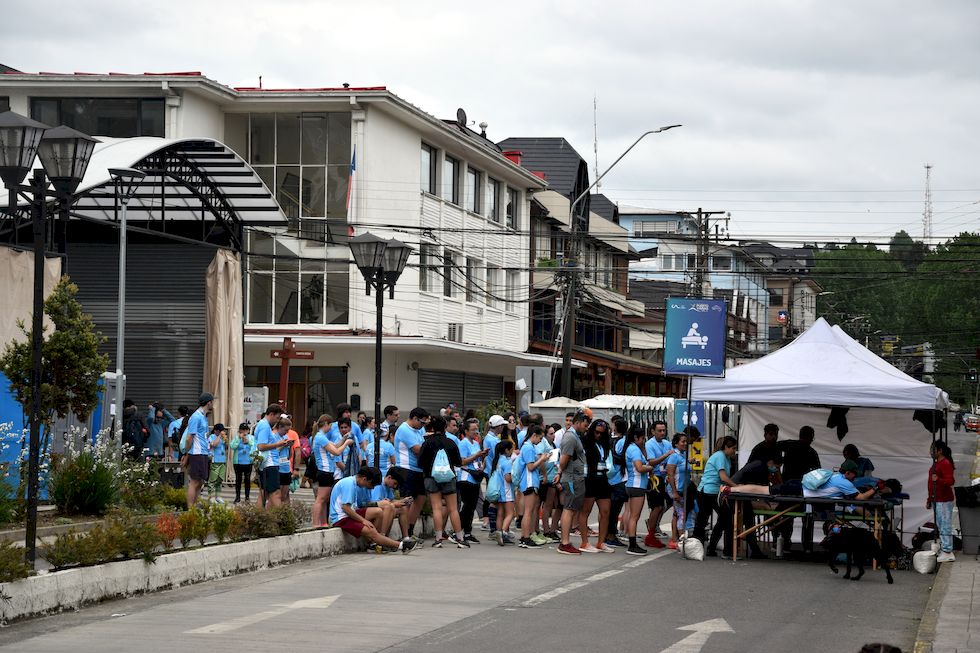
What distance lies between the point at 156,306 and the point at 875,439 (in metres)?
15.6

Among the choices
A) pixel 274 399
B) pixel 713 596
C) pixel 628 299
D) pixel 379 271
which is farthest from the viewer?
pixel 628 299

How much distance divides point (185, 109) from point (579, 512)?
22.1 m

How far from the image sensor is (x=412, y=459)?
18500 mm

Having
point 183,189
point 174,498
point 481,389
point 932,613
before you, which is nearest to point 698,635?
point 932,613

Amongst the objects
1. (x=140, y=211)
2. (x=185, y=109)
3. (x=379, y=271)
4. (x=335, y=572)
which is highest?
(x=185, y=109)

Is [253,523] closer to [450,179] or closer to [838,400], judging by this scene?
[838,400]

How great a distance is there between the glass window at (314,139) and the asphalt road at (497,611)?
933 inches

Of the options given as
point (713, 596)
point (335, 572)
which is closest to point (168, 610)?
point (335, 572)

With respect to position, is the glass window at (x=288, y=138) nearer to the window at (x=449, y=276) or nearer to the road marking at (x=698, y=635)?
the window at (x=449, y=276)

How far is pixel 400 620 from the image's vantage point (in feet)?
36.9

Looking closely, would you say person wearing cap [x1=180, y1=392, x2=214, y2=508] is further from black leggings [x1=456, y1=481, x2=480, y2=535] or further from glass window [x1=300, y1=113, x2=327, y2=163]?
glass window [x1=300, y1=113, x2=327, y2=163]

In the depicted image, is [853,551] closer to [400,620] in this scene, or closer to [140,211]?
[400,620]

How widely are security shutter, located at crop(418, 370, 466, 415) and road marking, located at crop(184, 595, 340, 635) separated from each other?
28.4 metres

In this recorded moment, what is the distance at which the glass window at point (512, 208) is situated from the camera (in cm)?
4866
